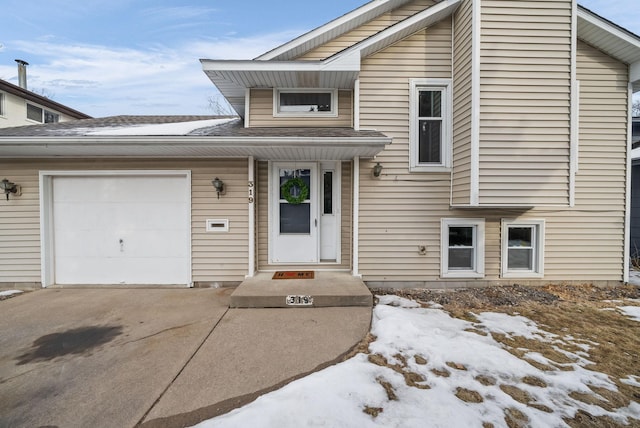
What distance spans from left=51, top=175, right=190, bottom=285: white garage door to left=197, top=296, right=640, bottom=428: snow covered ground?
379 cm

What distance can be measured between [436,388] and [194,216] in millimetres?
4514

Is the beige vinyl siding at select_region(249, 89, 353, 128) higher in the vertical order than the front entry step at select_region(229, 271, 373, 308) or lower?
higher

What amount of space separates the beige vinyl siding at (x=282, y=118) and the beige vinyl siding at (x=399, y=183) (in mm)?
388

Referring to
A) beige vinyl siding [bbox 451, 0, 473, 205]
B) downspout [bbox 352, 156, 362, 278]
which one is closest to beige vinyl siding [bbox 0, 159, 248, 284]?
downspout [bbox 352, 156, 362, 278]

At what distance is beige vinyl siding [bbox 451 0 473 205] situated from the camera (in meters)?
4.55

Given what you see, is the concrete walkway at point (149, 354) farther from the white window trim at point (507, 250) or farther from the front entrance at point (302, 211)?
the white window trim at point (507, 250)

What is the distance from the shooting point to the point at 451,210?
5.12 metres

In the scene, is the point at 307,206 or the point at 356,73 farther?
the point at 307,206

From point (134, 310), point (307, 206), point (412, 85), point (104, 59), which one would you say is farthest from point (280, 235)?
point (104, 59)

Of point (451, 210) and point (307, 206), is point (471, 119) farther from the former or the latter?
point (307, 206)

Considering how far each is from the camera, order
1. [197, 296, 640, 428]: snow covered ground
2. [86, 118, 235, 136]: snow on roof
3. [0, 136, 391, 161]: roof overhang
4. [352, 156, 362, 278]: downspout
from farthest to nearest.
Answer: [352, 156, 362, 278]: downspout, [86, 118, 235, 136]: snow on roof, [0, 136, 391, 161]: roof overhang, [197, 296, 640, 428]: snow covered ground

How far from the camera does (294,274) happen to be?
5.11m

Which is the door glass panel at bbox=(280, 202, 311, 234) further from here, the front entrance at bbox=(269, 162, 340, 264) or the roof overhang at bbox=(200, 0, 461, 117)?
the roof overhang at bbox=(200, 0, 461, 117)

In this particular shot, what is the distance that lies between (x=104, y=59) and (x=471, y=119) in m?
19.3
